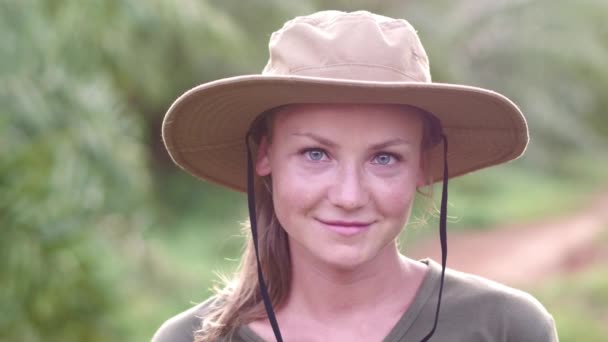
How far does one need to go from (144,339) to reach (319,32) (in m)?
3.81

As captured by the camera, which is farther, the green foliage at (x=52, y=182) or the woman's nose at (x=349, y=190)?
the green foliage at (x=52, y=182)

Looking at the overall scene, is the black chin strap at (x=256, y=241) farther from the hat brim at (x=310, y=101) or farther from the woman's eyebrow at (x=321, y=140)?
the woman's eyebrow at (x=321, y=140)

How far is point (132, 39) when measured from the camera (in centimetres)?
742

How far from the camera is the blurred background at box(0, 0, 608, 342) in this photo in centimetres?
504

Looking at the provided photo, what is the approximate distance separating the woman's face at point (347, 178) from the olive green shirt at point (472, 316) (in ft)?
0.51

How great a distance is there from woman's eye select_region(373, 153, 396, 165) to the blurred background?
511 mm

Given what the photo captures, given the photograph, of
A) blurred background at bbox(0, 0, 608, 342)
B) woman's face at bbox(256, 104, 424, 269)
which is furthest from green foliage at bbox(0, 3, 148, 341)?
woman's face at bbox(256, 104, 424, 269)

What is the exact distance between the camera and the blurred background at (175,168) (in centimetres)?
504

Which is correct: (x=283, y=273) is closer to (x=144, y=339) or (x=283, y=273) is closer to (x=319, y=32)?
(x=319, y=32)

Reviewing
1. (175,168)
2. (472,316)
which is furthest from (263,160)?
(175,168)

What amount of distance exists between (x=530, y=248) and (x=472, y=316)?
8105mm

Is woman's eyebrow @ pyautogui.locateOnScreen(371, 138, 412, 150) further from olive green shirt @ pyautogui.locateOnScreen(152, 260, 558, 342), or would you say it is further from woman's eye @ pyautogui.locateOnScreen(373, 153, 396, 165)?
olive green shirt @ pyautogui.locateOnScreen(152, 260, 558, 342)

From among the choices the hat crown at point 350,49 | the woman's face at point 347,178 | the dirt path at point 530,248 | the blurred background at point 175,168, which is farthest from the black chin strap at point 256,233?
the dirt path at point 530,248

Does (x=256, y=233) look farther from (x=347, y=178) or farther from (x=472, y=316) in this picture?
(x=472, y=316)
